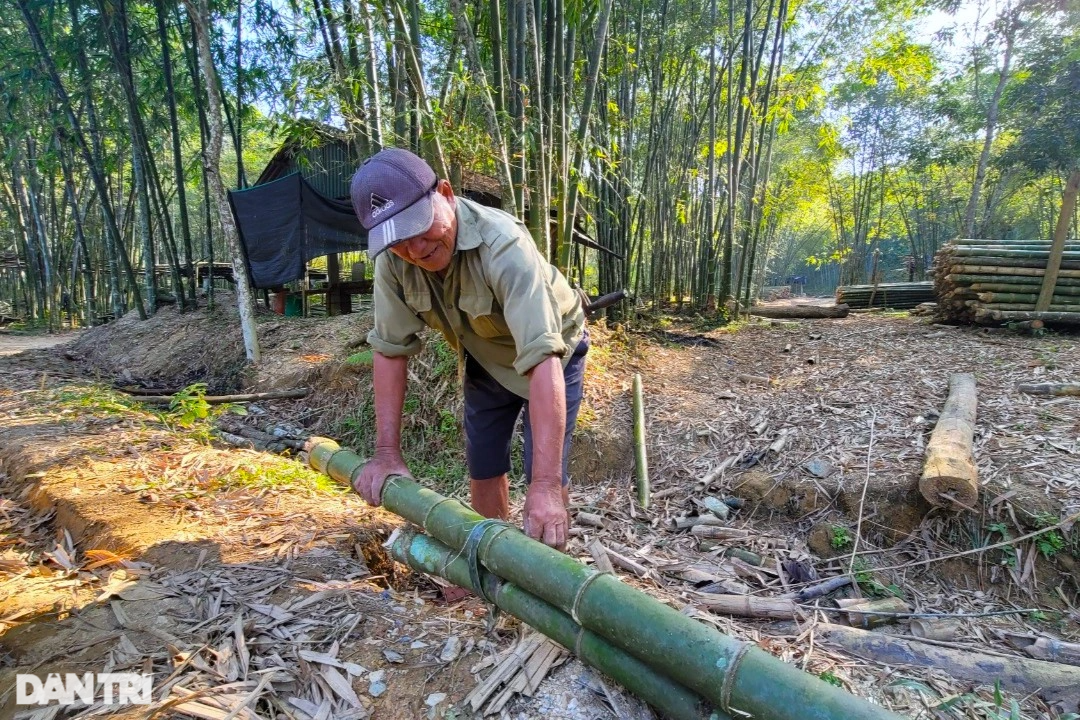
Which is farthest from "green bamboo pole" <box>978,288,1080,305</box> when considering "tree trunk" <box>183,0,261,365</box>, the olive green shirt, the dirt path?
the dirt path

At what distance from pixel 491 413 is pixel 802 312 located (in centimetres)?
1061

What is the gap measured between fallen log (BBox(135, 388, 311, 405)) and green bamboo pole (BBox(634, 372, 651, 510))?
140 inches

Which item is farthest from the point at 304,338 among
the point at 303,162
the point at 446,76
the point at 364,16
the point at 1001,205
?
the point at 1001,205

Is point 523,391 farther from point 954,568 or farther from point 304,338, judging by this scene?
point 304,338

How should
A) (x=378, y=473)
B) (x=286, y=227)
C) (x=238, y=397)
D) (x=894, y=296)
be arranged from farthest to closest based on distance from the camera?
(x=894, y=296) → (x=286, y=227) → (x=238, y=397) → (x=378, y=473)

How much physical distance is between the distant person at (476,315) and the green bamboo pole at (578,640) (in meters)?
0.21

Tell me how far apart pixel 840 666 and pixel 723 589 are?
634 millimetres

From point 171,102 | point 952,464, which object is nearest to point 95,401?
point 952,464

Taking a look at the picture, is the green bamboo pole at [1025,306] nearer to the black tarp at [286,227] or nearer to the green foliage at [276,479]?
the green foliage at [276,479]

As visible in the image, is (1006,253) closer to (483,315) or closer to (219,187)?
(483,315)

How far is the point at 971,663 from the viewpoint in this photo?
207cm

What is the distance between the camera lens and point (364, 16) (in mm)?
4195

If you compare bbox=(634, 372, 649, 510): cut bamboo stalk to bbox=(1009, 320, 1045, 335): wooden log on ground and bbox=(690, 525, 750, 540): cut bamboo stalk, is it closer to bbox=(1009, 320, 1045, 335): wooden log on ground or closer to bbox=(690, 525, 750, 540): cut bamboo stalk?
bbox=(690, 525, 750, 540): cut bamboo stalk

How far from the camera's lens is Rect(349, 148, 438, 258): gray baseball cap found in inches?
65.0
